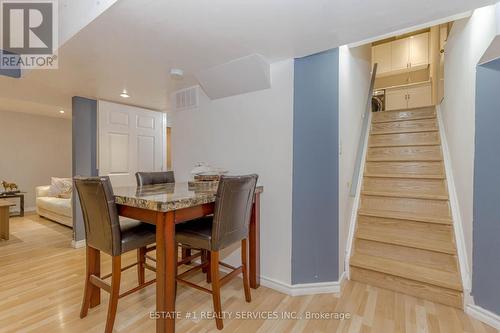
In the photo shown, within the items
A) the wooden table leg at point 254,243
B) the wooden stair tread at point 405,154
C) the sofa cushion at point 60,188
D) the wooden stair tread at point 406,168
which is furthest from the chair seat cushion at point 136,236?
the sofa cushion at point 60,188

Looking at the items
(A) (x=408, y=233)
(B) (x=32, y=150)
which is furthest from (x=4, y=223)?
(A) (x=408, y=233)

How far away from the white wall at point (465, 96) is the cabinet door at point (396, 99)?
2097mm

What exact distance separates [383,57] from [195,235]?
17.6ft

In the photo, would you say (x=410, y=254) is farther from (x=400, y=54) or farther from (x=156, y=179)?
(x=400, y=54)

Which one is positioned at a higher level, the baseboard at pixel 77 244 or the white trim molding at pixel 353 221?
the white trim molding at pixel 353 221

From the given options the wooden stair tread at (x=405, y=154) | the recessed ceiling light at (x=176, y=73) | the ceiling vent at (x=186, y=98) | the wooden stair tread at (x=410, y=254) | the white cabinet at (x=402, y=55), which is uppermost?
the white cabinet at (x=402, y=55)

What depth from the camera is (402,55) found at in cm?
484

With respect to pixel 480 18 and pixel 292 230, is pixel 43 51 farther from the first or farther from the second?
pixel 480 18

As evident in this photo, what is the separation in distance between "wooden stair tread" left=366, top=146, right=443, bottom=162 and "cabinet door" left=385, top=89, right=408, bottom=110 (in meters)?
2.10

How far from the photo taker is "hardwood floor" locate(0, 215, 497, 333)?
162 centimetres

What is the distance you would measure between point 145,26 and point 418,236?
280cm

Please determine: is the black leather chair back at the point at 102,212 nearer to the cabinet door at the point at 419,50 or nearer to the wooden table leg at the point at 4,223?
the wooden table leg at the point at 4,223

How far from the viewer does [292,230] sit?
2064 mm

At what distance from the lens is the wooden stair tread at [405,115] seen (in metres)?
3.48
